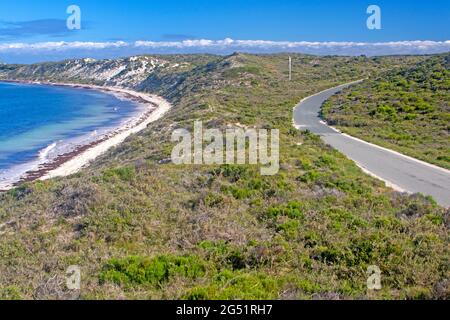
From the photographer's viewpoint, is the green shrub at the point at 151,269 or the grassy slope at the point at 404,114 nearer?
the green shrub at the point at 151,269

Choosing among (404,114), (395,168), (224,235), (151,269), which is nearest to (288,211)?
(224,235)

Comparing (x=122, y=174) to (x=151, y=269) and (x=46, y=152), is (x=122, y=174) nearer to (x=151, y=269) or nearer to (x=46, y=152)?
(x=151, y=269)

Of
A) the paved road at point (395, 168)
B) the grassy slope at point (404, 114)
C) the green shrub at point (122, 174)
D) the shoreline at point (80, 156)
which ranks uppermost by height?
the grassy slope at point (404, 114)

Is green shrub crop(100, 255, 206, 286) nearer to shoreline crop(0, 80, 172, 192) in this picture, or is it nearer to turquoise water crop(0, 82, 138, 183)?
shoreline crop(0, 80, 172, 192)

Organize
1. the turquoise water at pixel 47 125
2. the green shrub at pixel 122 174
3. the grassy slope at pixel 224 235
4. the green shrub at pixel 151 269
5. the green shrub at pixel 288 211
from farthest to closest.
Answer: the turquoise water at pixel 47 125
the green shrub at pixel 122 174
the green shrub at pixel 288 211
the green shrub at pixel 151 269
the grassy slope at pixel 224 235

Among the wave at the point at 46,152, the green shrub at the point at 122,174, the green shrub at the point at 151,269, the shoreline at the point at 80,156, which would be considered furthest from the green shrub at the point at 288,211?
the wave at the point at 46,152

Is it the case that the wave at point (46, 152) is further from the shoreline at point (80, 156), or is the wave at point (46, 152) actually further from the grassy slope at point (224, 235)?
the grassy slope at point (224, 235)

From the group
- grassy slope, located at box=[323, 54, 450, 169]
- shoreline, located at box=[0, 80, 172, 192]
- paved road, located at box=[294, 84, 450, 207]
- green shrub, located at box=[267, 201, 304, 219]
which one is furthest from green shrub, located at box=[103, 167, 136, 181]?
grassy slope, located at box=[323, 54, 450, 169]
